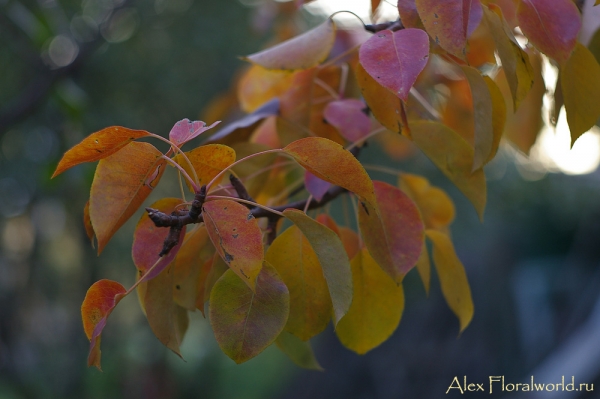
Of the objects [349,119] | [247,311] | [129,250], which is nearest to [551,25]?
[349,119]

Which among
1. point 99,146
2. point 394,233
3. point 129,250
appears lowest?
point 129,250

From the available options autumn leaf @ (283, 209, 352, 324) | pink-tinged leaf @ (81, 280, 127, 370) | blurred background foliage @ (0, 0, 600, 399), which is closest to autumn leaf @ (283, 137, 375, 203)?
autumn leaf @ (283, 209, 352, 324)

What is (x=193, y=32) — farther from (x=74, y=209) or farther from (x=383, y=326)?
(x=383, y=326)

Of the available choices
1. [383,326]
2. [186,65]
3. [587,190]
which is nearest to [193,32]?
[186,65]

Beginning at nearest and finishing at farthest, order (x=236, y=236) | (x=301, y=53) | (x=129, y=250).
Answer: (x=236, y=236) < (x=301, y=53) < (x=129, y=250)

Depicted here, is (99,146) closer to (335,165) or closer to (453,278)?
(335,165)

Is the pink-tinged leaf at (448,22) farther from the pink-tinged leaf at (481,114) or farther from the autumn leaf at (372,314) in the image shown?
the autumn leaf at (372,314)

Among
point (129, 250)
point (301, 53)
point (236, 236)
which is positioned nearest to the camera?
point (236, 236)

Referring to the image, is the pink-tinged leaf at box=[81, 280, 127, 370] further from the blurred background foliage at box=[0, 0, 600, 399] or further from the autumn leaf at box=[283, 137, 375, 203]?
→ the blurred background foliage at box=[0, 0, 600, 399]
